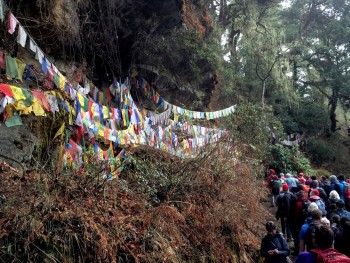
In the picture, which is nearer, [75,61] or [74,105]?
[74,105]

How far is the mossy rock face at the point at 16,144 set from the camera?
22.1 feet

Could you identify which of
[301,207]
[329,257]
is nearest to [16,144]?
[329,257]

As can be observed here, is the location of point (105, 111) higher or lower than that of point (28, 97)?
lower

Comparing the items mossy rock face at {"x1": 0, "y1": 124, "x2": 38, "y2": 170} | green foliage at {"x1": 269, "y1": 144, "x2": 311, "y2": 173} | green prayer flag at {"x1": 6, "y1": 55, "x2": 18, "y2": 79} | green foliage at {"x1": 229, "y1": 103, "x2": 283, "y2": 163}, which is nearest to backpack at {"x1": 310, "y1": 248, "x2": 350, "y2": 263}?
mossy rock face at {"x1": 0, "y1": 124, "x2": 38, "y2": 170}

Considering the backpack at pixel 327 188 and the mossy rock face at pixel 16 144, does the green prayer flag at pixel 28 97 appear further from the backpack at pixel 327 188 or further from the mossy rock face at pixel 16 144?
the backpack at pixel 327 188

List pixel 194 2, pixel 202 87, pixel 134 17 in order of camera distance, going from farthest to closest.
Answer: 1. pixel 202 87
2. pixel 194 2
3. pixel 134 17

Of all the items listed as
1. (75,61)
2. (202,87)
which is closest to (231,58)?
(202,87)

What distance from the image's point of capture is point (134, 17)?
12.5 metres

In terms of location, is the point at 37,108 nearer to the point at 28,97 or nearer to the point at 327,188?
the point at 28,97

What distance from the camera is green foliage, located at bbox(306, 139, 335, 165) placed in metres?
23.8

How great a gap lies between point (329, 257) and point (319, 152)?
72.5ft

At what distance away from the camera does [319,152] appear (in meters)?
23.8

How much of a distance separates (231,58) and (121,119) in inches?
533

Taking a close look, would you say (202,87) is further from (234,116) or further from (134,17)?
(134,17)
